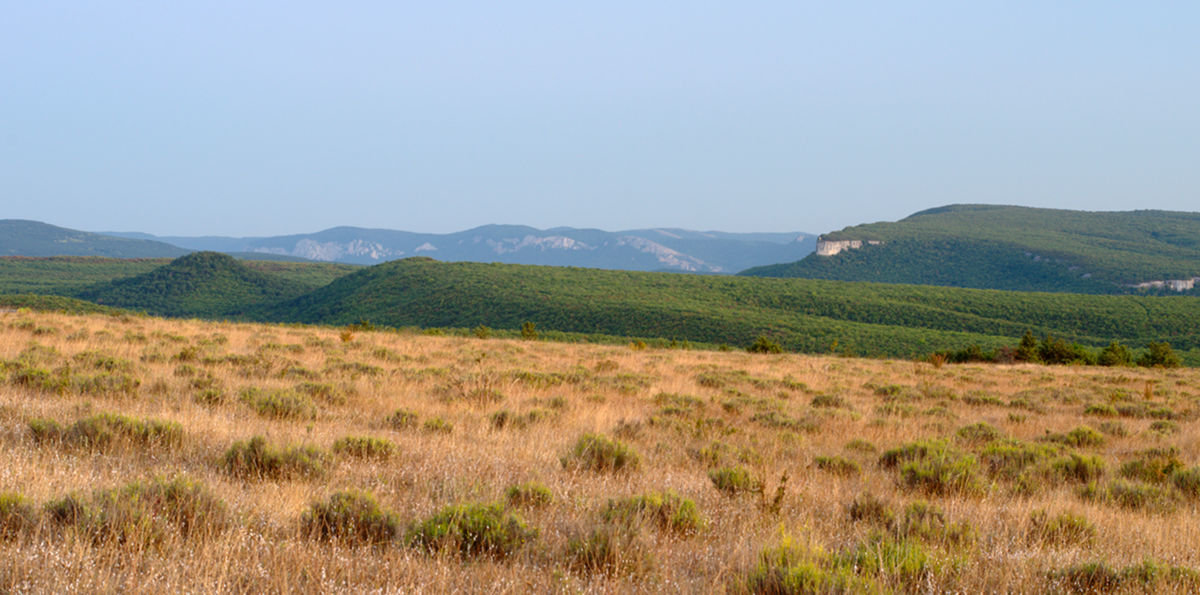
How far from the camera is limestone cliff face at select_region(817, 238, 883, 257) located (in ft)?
566

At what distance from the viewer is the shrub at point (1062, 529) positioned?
4430mm

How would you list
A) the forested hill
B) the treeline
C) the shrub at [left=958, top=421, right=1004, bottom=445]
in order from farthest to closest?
the forested hill
the treeline
the shrub at [left=958, top=421, right=1004, bottom=445]

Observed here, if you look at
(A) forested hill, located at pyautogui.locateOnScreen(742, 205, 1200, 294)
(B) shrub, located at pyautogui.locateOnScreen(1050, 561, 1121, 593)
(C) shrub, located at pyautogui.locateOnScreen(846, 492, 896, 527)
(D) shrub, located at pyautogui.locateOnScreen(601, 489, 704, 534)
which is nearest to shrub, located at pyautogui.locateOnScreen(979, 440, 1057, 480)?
(C) shrub, located at pyautogui.locateOnScreen(846, 492, 896, 527)

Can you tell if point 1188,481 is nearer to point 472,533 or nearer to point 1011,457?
point 1011,457

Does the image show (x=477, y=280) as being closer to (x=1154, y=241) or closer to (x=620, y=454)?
(x=620, y=454)

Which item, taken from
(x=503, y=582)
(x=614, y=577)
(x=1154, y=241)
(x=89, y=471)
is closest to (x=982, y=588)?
(x=614, y=577)

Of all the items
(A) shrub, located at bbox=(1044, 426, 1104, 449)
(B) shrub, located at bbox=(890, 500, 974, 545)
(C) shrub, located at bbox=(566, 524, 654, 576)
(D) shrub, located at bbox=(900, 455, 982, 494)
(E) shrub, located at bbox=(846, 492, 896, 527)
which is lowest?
(A) shrub, located at bbox=(1044, 426, 1104, 449)

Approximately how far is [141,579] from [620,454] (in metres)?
3.96

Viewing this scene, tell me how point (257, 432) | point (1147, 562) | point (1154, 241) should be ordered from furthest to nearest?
point (1154, 241) → point (257, 432) → point (1147, 562)

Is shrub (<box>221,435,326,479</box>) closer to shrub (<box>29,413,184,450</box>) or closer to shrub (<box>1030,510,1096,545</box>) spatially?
shrub (<box>29,413,184,450</box>)

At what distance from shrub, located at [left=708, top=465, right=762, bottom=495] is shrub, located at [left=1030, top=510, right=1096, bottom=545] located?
6.34ft

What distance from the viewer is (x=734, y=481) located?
551 cm

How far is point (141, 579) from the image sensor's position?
9.71ft

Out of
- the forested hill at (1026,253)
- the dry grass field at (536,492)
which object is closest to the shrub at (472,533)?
the dry grass field at (536,492)
